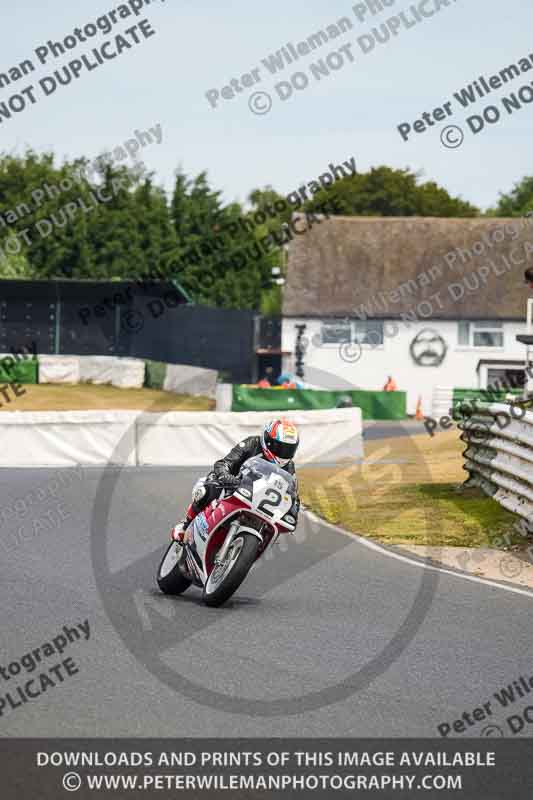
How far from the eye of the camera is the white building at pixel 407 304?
183ft

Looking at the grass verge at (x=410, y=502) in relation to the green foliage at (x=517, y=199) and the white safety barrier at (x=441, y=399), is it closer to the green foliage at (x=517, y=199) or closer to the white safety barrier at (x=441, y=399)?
the white safety barrier at (x=441, y=399)

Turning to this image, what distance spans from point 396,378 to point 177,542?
4557 cm

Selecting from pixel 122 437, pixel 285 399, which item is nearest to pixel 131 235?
pixel 285 399

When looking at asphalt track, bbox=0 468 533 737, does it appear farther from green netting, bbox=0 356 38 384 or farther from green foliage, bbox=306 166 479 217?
green foliage, bbox=306 166 479 217

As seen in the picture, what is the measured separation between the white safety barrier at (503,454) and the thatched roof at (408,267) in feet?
126

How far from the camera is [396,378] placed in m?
55.5

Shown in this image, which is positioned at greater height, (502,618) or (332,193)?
(332,193)

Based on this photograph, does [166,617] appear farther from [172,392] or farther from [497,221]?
[497,221]

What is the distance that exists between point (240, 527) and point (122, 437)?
16084 mm

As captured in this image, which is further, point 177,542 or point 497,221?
point 497,221

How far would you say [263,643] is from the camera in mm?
8555

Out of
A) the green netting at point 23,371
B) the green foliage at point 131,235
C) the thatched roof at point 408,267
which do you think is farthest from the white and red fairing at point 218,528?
the green foliage at point 131,235
